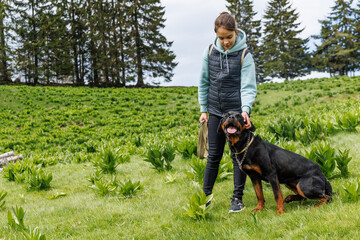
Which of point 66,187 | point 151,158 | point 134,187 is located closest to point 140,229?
point 134,187

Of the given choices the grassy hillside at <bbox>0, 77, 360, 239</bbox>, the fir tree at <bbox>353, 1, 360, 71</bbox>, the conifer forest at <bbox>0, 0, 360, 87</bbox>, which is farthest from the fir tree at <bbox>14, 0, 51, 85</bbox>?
the fir tree at <bbox>353, 1, 360, 71</bbox>

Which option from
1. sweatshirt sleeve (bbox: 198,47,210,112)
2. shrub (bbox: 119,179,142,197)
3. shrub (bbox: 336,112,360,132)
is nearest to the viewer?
sweatshirt sleeve (bbox: 198,47,210,112)

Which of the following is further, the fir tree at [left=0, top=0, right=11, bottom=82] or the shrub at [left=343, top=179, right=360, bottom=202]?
the fir tree at [left=0, top=0, right=11, bottom=82]

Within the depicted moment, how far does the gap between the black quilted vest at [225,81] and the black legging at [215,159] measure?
0.18 metres

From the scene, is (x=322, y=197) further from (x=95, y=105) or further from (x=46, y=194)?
(x=95, y=105)

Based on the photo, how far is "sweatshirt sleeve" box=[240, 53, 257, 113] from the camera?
10.0ft

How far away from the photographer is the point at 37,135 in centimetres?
1325

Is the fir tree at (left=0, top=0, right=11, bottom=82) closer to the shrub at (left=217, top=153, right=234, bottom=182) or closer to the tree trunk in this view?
the tree trunk

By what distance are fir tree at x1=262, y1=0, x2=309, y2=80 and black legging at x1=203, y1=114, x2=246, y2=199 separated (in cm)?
3909

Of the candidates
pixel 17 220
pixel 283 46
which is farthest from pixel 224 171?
pixel 283 46

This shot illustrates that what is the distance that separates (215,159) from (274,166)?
75cm

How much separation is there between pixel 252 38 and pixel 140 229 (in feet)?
141

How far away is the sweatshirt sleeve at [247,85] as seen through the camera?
10.0 feet

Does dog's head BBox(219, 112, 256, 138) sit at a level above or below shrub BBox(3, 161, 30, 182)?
above
